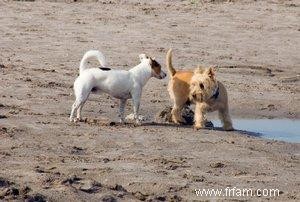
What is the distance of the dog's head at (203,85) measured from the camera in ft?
44.2

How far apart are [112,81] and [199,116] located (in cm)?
134

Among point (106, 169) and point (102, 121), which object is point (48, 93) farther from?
point (106, 169)

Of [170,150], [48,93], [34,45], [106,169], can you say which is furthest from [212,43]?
[106,169]

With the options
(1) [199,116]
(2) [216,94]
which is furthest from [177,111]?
(2) [216,94]

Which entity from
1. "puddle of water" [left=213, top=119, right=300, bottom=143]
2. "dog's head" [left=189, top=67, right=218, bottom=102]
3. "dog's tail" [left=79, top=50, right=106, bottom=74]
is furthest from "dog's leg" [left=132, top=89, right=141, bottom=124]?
"puddle of water" [left=213, top=119, right=300, bottom=143]

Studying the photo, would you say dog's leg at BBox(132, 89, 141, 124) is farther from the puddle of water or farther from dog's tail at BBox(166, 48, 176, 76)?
the puddle of water

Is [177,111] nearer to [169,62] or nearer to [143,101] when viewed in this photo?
[169,62]

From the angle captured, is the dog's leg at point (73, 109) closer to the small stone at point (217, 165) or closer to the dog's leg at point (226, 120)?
the dog's leg at point (226, 120)

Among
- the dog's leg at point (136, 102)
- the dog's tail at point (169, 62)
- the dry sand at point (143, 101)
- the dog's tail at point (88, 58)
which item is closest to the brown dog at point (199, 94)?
the dog's tail at point (169, 62)

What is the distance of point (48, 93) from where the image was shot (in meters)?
16.0

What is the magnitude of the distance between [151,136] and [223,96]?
1.50 meters

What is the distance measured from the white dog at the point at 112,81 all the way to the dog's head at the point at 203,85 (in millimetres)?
581

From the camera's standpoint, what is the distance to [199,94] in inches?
532

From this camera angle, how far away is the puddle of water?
1412cm
